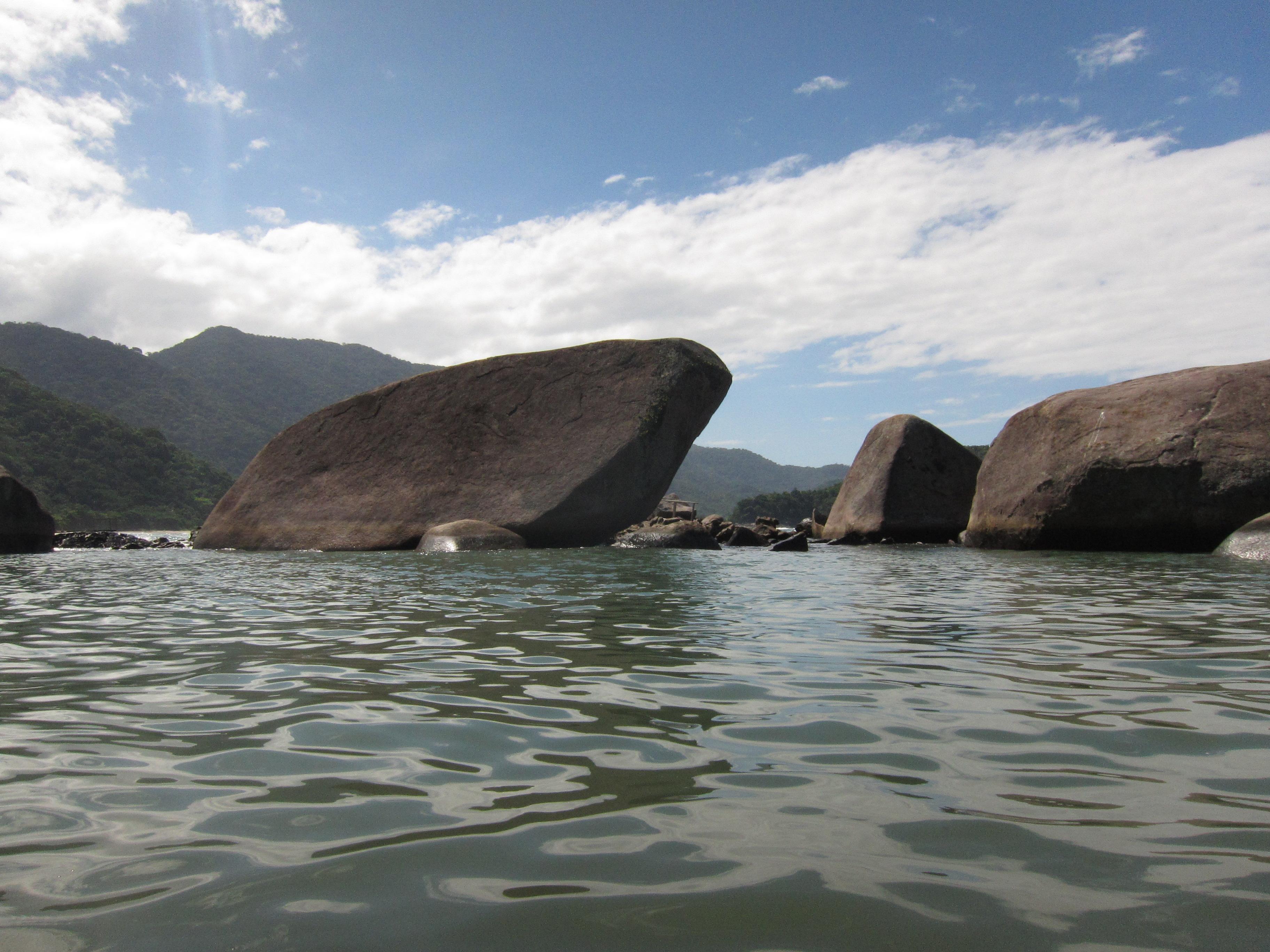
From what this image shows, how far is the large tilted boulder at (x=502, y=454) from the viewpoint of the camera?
45.2 feet

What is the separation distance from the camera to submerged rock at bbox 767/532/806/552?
1418 centimetres

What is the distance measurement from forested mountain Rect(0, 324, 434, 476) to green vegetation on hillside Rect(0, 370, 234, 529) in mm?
7269

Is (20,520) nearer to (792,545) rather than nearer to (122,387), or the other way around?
(792,545)

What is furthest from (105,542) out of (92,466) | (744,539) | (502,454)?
(92,466)

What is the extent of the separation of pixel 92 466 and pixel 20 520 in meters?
34.2

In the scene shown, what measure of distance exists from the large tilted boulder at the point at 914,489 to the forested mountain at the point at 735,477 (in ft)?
330

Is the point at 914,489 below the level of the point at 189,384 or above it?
below

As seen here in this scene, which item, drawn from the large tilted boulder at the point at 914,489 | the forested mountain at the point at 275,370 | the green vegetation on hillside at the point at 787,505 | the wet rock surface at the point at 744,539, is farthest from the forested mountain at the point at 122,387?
the large tilted boulder at the point at 914,489

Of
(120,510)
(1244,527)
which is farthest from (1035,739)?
(120,510)

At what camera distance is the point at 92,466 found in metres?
42.0

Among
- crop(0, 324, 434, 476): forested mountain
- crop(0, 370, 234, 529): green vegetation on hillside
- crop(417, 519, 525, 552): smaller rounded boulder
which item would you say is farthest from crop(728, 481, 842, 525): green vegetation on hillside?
crop(417, 519, 525, 552): smaller rounded boulder

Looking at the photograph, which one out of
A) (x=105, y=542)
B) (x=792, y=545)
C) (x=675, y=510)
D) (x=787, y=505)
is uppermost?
(x=787, y=505)

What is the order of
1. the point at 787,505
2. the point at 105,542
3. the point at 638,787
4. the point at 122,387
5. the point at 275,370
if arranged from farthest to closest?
the point at 275,370, the point at 122,387, the point at 787,505, the point at 105,542, the point at 638,787

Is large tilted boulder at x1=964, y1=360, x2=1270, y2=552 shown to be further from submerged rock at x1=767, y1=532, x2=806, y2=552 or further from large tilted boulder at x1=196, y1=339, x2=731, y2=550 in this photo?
large tilted boulder at x1=196, y1=339, x2=731, y2=550
